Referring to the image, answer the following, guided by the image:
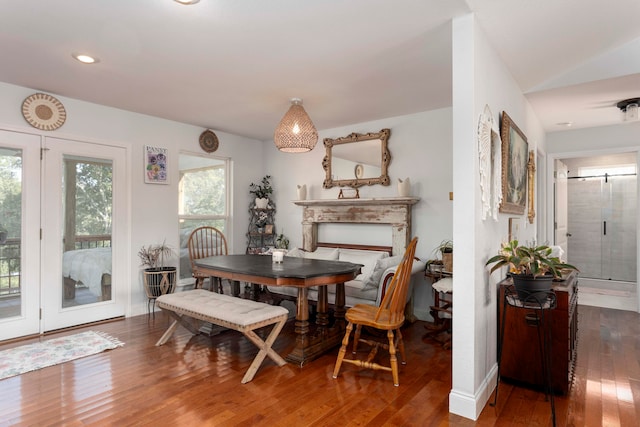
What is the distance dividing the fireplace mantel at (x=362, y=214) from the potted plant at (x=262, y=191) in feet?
2.04

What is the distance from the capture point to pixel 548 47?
2.51 metres

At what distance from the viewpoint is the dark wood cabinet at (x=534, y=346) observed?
2363 mm

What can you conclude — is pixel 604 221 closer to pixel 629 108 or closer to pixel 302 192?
pixel 629 108

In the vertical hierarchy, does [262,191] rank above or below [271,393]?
above

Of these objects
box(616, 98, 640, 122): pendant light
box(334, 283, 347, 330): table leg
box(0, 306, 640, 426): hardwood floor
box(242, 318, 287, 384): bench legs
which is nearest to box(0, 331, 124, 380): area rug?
box(0, 306, 640, 426): hardwood floor

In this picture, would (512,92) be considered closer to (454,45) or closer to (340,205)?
(454,45)

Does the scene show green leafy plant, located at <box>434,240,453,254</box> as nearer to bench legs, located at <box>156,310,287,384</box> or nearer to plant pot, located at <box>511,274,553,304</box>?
plant pot, located at <box>511,274,553,304</box>

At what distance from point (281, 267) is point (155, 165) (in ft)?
7.74

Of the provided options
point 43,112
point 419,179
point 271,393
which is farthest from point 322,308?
point 43,112

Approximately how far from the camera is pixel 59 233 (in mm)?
3693

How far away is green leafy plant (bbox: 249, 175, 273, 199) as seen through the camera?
552cm

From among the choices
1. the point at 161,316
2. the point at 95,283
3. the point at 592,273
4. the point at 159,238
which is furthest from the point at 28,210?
the point at 592,273

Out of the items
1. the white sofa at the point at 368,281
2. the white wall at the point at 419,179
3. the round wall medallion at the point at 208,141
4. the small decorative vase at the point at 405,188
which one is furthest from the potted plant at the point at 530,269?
the round wall medallion at the point at 208,141

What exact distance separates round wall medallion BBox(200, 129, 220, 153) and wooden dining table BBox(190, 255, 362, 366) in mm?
2010
